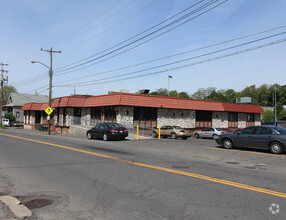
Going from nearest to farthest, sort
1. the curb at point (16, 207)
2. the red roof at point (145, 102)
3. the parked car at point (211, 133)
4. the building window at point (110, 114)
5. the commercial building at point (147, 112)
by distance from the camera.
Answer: the curb at point (16, 207) < the red roof at point (145, 102) < the parked car at point (211, 133) < the commercial building at point (147, 112) < the building window at point (110, 114)

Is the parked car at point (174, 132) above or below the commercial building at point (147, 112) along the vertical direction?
below

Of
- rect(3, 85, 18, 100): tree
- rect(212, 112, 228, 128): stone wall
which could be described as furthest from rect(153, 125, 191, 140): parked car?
rect(3, 85, 18, 100): tree

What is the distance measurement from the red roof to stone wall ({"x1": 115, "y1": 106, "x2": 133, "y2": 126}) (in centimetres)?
110

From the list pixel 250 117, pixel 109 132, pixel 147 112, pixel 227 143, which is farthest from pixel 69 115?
pixel 250 117

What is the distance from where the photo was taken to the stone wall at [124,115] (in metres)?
27.8

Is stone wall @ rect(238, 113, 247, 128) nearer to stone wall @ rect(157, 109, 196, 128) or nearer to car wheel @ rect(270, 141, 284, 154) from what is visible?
stone wall @ rect(157, 109, 196, 128)

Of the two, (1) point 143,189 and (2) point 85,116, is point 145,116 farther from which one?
(1) point 143,189

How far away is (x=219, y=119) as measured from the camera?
1475 inches

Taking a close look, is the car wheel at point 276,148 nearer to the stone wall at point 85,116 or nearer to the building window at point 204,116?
the building window at point 204,116

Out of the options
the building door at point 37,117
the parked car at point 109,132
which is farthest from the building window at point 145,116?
the building door at point 37,117

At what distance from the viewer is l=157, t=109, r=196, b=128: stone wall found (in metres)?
31.2

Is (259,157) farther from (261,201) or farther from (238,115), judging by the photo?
(238,115)

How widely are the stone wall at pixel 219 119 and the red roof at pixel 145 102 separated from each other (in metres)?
1.26

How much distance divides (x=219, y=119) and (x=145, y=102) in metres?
14.5
